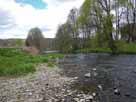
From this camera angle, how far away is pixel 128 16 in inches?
1908

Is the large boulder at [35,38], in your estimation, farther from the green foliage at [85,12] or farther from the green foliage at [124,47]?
the green foliage at [124,47]

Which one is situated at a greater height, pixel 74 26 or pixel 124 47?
pixel 74 26

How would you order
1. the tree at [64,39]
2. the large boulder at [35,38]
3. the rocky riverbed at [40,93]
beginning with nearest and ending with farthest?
the rocky riverbed at [40,93], the tree at [64,39], the large boulder at [35,38]

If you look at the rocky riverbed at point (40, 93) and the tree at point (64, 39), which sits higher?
the tree at point (64, 39)

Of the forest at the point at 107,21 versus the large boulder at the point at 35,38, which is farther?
the large boulder at the point at 35,38

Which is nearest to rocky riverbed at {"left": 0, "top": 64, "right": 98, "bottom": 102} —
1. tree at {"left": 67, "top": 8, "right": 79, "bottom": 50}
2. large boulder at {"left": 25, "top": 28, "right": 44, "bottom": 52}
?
tree at {"left": 67, "top": 8, "right": 79, "bottom": 50}

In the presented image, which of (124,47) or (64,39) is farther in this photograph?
(64,39)

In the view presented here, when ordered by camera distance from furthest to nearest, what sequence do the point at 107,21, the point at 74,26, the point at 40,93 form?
the point at 74,26 → the point at 107,21 → the point at 40,93

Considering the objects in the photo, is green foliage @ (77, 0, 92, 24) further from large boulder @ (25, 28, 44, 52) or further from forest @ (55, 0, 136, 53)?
large boulder @ (25, 28, 44, 52)

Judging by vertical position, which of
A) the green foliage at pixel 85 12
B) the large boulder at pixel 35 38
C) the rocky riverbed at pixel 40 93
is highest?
the green foliage at pixel 85 12

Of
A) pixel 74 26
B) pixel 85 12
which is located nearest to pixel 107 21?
pixel 85 12

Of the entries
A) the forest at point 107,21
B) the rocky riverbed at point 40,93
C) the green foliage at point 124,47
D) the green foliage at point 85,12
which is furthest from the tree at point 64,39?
the rocky riverbed at point 40,93

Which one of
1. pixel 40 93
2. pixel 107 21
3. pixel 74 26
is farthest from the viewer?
pixel 74 26

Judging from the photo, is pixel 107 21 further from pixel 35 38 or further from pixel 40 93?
pixel 35 38
